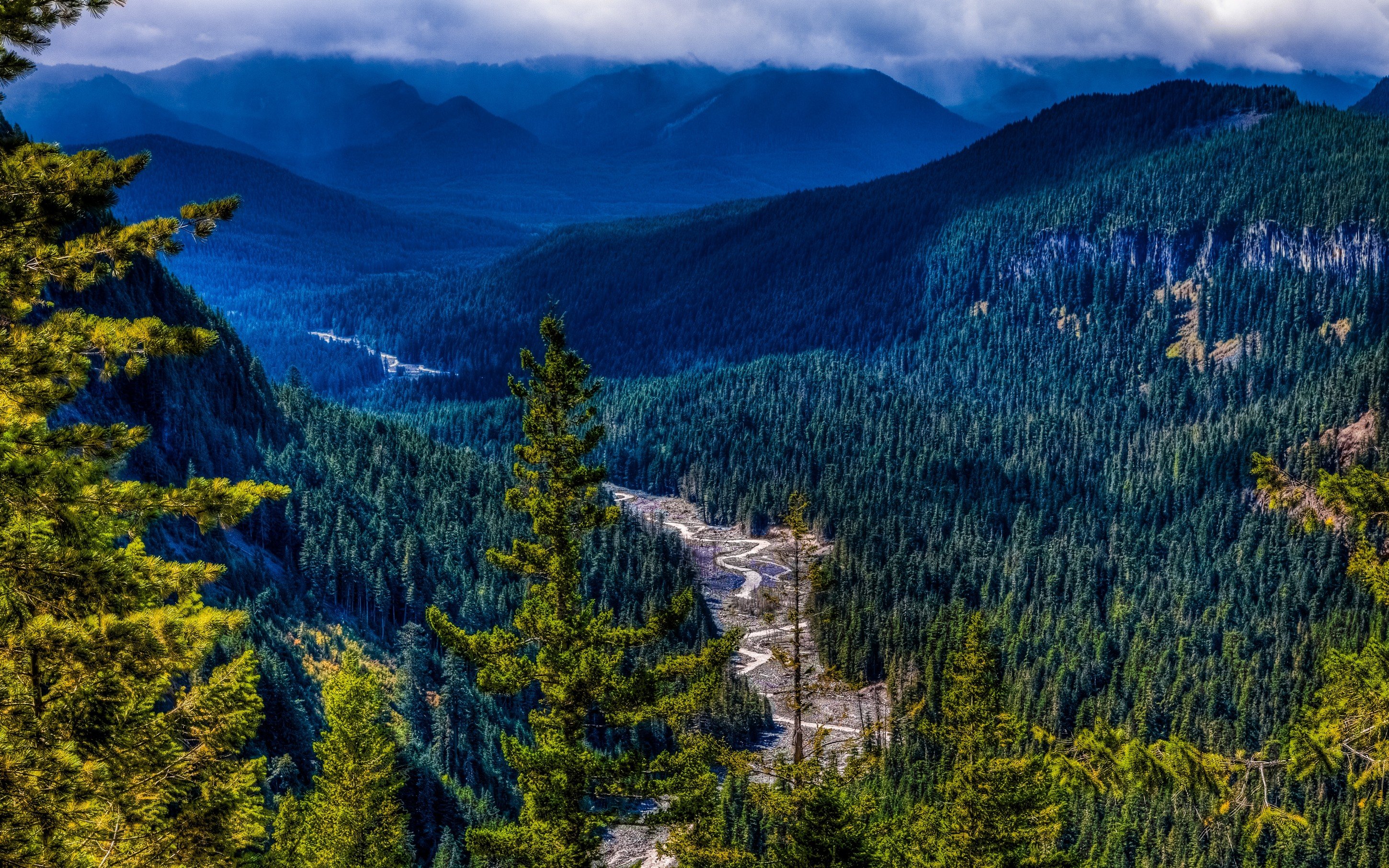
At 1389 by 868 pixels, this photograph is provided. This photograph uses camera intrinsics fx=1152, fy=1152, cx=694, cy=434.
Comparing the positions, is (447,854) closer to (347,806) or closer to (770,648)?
(347,806)

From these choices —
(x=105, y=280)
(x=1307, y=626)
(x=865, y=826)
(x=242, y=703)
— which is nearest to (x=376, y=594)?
(x=105, y=280)

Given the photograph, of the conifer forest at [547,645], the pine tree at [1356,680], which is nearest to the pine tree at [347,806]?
the conifer forest at [547,645]

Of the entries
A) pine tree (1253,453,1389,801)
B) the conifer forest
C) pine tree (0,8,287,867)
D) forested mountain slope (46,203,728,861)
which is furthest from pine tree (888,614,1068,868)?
forested mountain slope (46,203,728,861)

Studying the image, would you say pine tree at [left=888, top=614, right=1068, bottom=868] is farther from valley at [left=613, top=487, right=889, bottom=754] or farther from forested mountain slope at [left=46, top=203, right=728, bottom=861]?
valley at [left=613, top=487, right=889, bottom=754]

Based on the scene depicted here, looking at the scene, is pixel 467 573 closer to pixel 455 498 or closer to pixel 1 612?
pixel 455 498

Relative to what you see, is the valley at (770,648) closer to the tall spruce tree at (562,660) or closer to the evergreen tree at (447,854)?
the evergreen tree at (447,854)

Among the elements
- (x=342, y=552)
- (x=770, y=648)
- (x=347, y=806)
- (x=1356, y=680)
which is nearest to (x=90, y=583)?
(x=1356, y=680)
